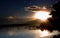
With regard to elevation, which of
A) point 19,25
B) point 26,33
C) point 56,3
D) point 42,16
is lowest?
point 26,33

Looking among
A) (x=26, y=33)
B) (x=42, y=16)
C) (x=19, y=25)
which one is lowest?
(x=26, y=33)

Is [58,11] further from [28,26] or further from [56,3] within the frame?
[28,26]

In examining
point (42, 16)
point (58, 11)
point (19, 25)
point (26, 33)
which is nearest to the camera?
point (58, 11)

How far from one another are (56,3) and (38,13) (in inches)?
21.7

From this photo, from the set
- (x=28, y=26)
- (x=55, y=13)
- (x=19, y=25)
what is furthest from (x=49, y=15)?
(x=19, y=25)

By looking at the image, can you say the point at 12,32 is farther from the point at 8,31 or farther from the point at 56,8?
the point at 56,8

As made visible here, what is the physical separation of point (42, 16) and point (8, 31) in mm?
2025

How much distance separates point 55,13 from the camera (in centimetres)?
389

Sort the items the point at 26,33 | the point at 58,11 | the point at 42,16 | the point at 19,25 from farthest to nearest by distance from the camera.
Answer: the point at 26,33 < the point at 19,25 < the point at 42,16 < the point at 58,11

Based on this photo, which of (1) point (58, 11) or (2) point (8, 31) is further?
(2) point (8, 31)

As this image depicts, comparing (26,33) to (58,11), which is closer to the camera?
(58,11)

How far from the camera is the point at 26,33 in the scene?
563 cm

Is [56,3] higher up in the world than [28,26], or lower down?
higher up

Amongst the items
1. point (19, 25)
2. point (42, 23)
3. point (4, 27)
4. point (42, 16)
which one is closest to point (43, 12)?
point (42, 16)
